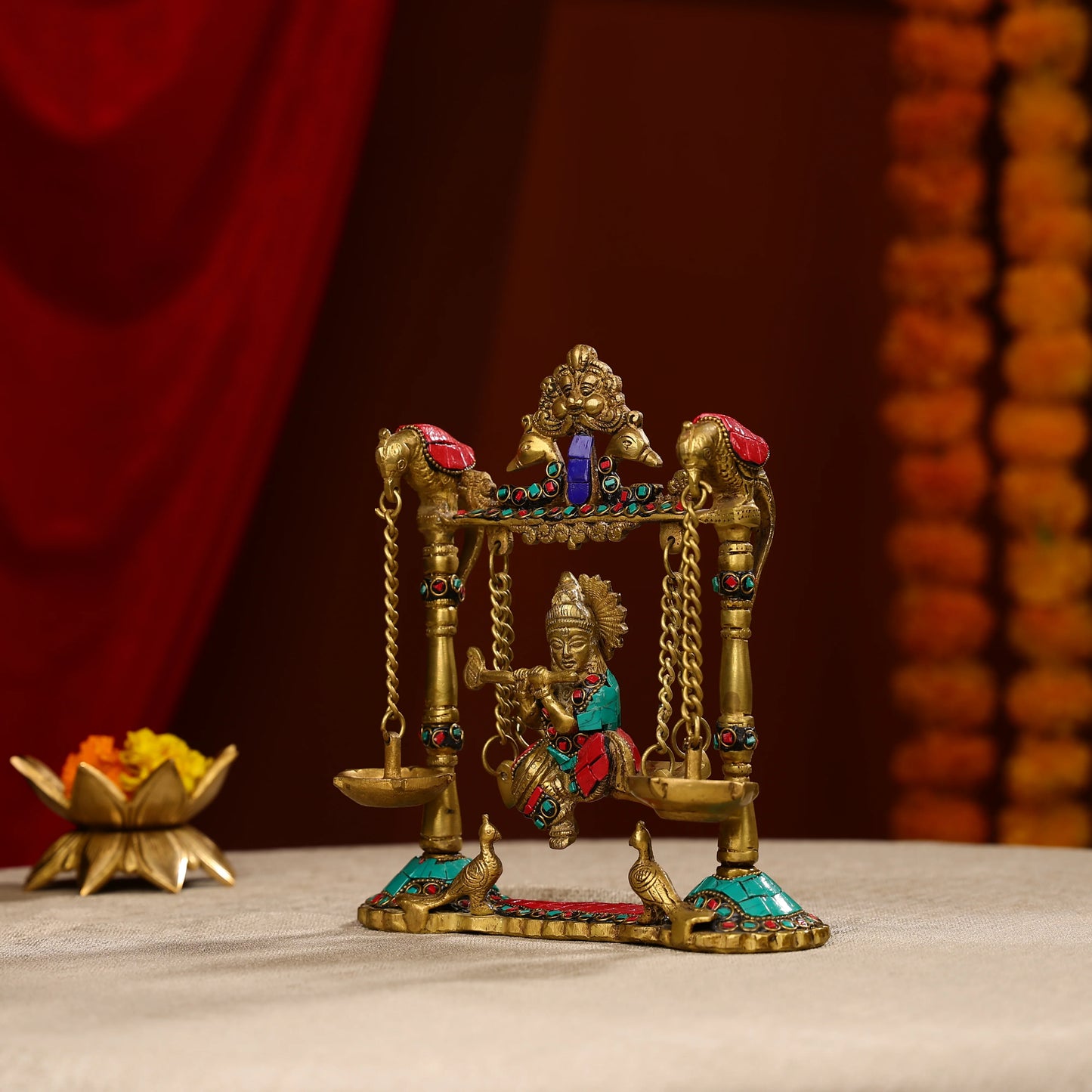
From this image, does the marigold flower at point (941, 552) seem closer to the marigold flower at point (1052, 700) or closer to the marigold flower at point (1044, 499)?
the marigold flower at point (1044, 499)

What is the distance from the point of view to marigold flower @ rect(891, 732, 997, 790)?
10.7ft

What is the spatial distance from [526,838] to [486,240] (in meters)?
1.09

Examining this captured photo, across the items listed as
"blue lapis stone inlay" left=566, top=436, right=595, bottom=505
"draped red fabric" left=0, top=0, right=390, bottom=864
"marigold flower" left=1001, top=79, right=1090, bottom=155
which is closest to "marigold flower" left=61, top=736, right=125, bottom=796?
"draped red fabric" left=0, top=0, right=390, bottom=864

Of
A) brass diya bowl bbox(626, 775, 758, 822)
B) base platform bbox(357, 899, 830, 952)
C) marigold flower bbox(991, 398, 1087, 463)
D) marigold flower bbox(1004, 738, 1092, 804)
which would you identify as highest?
A: marigold flower bbox(991, 398, 1087, 463)

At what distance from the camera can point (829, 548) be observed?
11.1 feet

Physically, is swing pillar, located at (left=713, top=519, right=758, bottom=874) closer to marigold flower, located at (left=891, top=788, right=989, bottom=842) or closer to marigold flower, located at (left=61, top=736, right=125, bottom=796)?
marigold flower, located at (left=61, top=736, right=125, bottom=796)

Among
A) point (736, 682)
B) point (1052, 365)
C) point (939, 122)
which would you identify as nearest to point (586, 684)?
point (736, 682)

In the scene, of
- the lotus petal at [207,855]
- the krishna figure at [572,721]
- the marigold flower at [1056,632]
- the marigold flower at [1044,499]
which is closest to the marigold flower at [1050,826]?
the marigold flower at [1056,632]

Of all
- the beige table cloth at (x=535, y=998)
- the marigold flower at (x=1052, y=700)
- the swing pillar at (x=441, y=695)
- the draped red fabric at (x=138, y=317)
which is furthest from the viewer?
the marigold flower at (x=1052, y=700)

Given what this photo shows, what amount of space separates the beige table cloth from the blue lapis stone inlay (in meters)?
0.43

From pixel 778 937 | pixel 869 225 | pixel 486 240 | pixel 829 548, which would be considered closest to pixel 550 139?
pixel 486 240

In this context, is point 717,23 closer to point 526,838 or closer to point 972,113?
point 972,113

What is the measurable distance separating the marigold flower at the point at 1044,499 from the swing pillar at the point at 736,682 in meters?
1.73

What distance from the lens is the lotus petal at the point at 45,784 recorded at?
2.12 m
